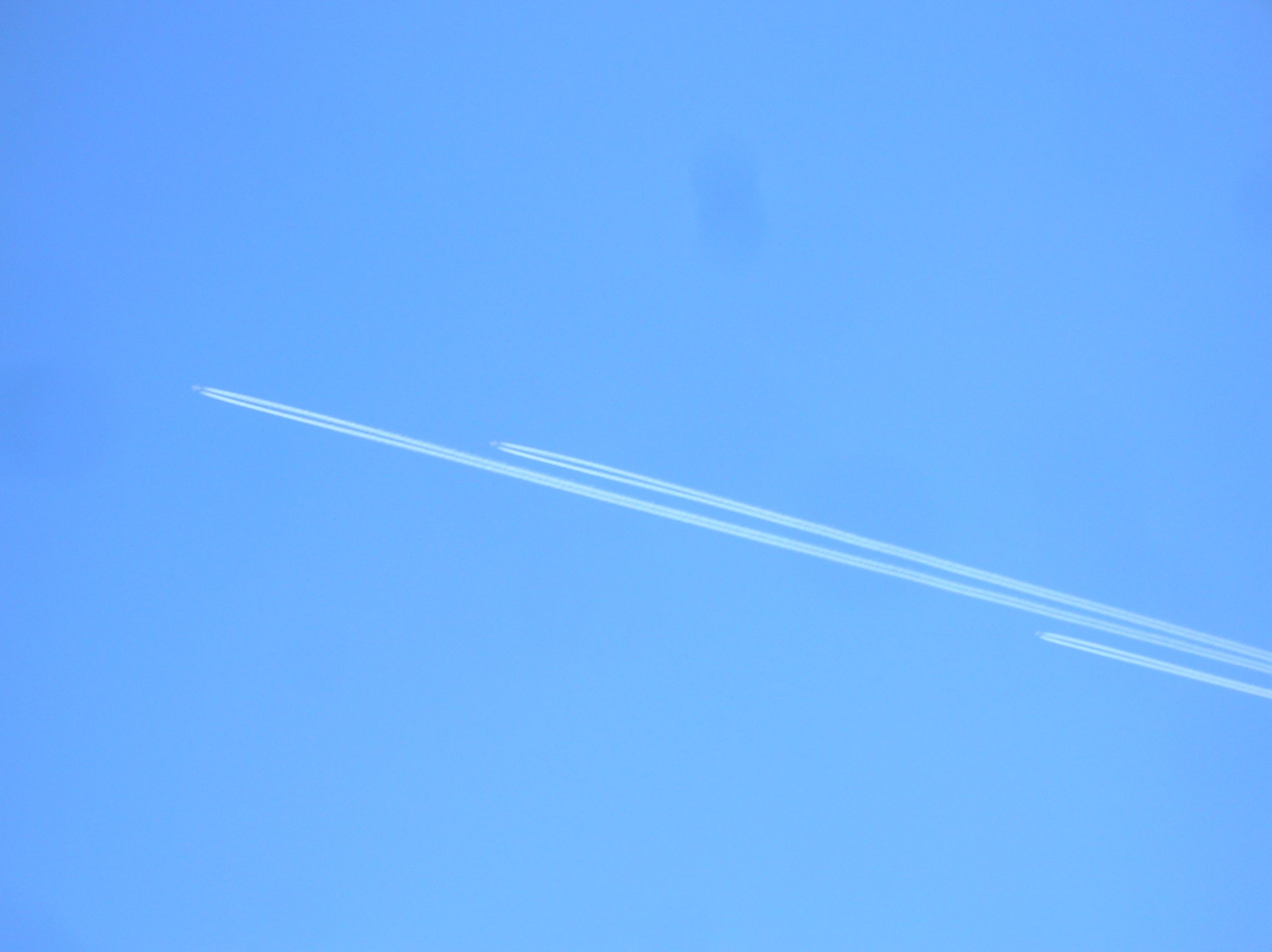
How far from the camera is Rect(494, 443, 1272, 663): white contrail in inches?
121

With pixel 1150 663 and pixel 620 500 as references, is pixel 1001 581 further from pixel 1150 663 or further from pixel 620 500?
pixel 620 500

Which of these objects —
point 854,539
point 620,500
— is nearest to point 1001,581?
point 854,539

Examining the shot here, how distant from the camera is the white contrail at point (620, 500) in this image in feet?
10.1

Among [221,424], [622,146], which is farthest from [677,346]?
[221,424]

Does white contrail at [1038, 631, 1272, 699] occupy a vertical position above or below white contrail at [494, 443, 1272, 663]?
below

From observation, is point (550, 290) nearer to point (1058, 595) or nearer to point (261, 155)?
point (261, 155)

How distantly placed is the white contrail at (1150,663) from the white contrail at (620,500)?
0.06m

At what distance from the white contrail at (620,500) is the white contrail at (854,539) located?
29mm

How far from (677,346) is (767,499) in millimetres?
429

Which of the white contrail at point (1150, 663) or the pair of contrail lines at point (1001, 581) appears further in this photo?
the white contrail at point (1150, 663)

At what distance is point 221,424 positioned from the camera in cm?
306

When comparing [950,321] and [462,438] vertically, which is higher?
[950,321]

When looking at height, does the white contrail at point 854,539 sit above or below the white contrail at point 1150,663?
above

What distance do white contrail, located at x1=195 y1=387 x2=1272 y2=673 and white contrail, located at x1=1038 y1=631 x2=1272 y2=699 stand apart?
55 mm
